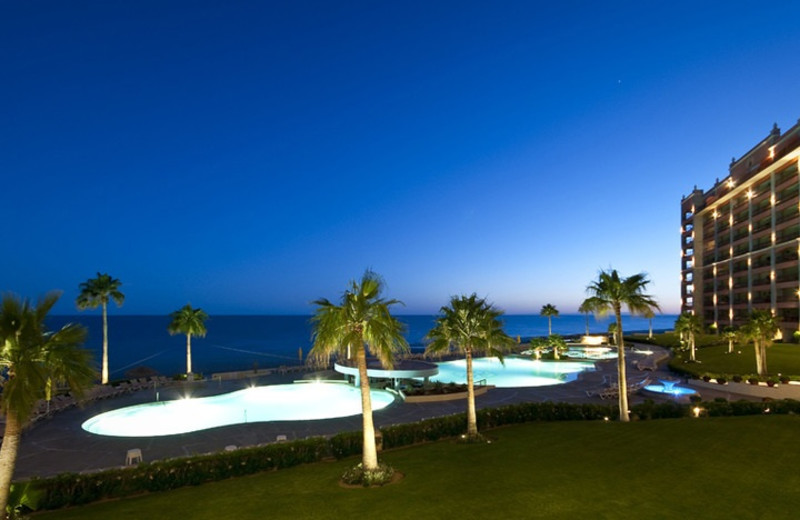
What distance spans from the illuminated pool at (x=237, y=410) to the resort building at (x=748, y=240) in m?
63.0

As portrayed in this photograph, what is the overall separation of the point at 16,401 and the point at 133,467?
5.89 meters

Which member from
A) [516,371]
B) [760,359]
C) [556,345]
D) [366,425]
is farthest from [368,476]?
[556,345]

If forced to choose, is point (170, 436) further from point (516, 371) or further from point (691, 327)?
point (691, 327)

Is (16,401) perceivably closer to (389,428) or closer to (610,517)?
(389,428)

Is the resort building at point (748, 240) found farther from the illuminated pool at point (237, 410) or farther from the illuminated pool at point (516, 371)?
the illuminated pool at point (237, 410)

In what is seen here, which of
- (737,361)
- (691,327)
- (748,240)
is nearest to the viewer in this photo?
(737,361)

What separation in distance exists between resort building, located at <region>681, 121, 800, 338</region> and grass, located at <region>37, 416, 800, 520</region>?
5800cm

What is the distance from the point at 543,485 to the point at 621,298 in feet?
35.1

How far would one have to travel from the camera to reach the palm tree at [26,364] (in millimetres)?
9711

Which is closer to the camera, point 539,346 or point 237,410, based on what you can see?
point 237,410

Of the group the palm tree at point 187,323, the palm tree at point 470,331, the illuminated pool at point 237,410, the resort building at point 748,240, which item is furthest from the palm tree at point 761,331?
the palm tree at point 187,323

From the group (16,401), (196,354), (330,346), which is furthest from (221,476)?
(196,354)

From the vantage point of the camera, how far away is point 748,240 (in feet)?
231

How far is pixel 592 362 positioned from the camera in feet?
153
